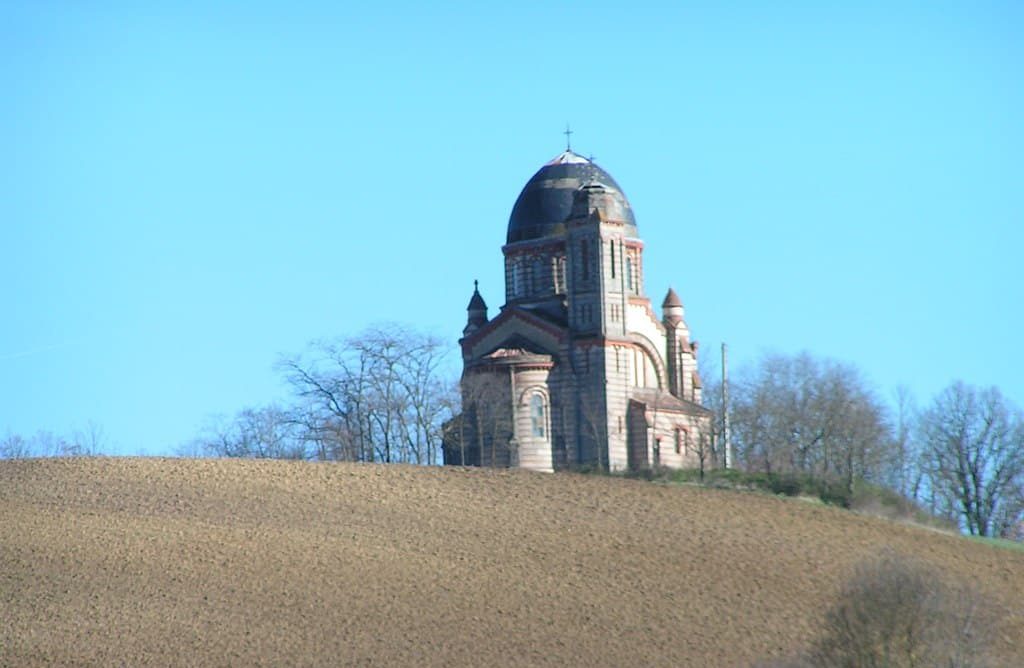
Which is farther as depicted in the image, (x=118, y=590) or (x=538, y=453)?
(x=538, y=453)

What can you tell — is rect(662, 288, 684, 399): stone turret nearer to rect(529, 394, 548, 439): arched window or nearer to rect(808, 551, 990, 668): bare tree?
rect(529, 394, 548, 439): arched window

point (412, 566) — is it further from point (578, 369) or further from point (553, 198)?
point (553, 198)

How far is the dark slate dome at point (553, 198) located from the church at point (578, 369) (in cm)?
9

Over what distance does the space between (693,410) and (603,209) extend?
8303 millimetres

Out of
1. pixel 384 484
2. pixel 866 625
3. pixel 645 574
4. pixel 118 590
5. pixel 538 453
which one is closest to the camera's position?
pixel 866 625

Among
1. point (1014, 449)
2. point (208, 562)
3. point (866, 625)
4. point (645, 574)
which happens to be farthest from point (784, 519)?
point (1014, 449)

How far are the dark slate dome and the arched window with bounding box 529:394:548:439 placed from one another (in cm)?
745

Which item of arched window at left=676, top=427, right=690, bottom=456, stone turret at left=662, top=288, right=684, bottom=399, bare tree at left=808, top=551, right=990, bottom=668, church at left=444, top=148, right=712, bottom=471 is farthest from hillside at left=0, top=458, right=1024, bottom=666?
stone turret at left=662, top=288, right=684, bottom=399

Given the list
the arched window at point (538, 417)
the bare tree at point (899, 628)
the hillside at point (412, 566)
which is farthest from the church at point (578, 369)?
the bare tree at point (899, 628)

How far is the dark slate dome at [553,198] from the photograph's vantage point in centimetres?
8444

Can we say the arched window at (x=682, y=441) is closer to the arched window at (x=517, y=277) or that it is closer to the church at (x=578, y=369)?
the church at (x=578, y=369)

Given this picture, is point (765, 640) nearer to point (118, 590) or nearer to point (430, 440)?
point (118, 590)

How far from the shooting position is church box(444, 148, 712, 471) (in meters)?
79.6

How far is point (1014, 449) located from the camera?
88.3m
